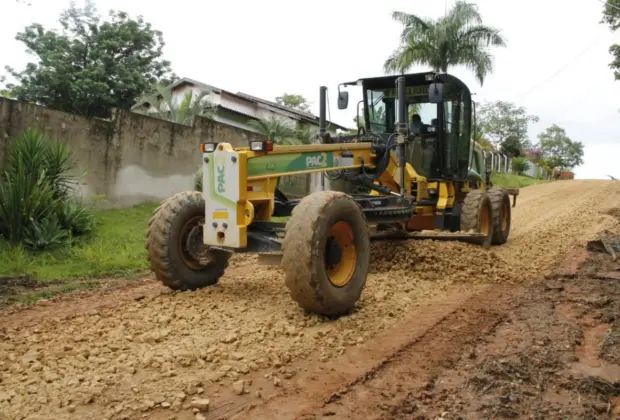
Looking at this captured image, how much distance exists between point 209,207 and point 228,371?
205 centimetres

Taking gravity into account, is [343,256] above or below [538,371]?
above

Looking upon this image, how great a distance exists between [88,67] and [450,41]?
16.3m

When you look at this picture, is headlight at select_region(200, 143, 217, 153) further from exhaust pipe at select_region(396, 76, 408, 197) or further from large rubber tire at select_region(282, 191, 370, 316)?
exhaust pipe at select_region(396, 76, 408, 197)

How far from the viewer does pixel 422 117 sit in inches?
347

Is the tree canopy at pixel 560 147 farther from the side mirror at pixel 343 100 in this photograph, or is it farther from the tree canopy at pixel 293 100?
the side mirror at pixel 343 100

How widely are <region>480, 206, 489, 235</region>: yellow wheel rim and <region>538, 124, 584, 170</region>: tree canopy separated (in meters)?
63.6

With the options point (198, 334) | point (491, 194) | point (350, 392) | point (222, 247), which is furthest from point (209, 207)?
point (491, 194)

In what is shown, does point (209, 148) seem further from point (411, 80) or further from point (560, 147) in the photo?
point (560, 147)

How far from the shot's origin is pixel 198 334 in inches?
177

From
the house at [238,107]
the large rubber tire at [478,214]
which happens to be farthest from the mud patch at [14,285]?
the house at [238,107]

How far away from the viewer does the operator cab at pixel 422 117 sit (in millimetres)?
8609

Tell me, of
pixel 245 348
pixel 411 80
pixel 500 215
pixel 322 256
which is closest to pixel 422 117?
pixel 411 80

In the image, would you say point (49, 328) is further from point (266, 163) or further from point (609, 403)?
point (609, 403)

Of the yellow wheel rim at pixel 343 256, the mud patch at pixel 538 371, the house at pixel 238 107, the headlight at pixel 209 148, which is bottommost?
the mud patch at pixel 538 371
